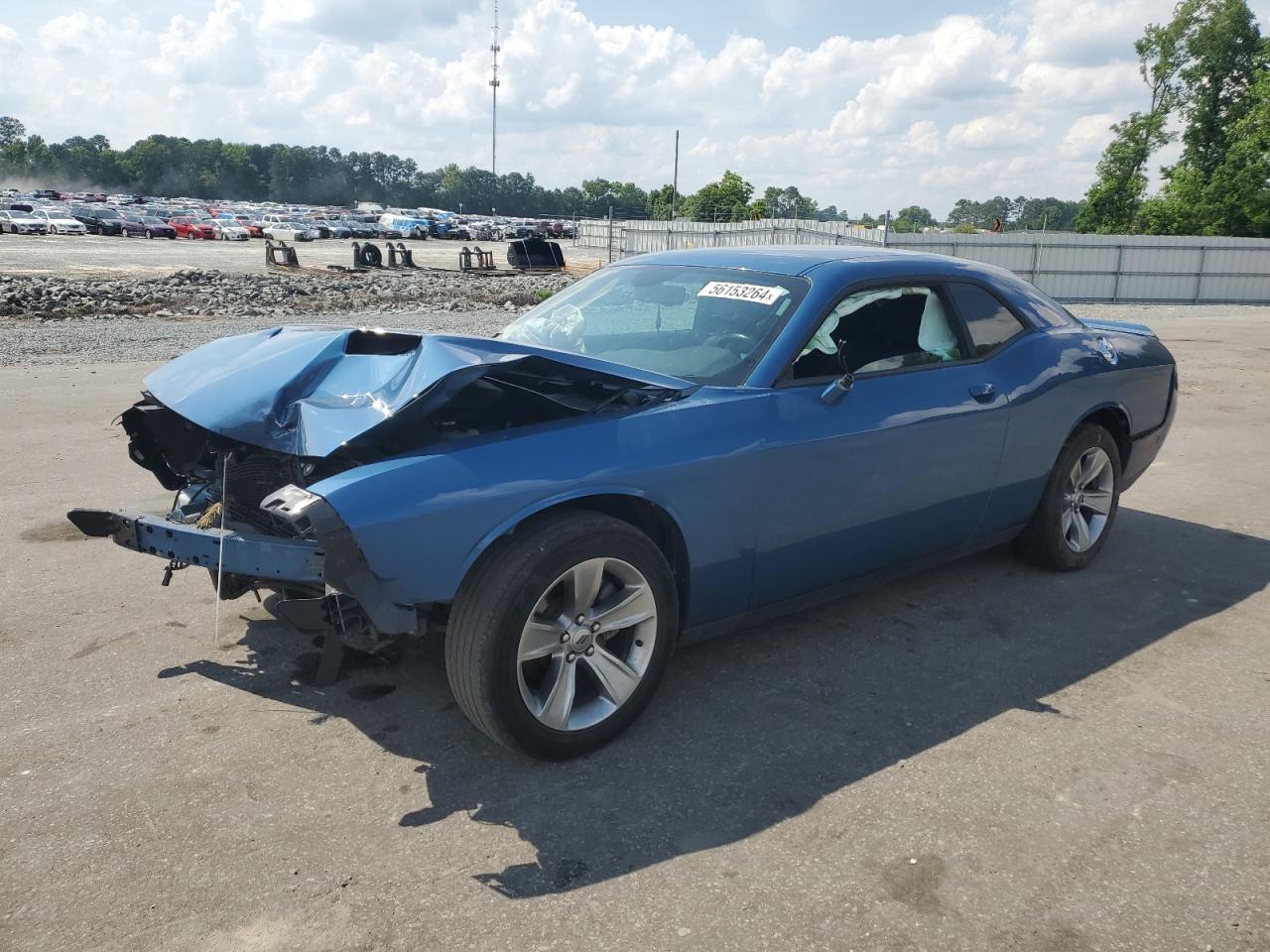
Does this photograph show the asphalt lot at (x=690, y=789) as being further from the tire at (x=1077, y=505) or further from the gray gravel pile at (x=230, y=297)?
the gray gravel pile at (x=230, y=297)

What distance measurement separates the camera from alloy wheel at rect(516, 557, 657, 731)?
3.15 metres

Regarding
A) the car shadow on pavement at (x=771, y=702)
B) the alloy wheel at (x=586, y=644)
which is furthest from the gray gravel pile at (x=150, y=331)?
the alloy wheel at (x=586, y=644)

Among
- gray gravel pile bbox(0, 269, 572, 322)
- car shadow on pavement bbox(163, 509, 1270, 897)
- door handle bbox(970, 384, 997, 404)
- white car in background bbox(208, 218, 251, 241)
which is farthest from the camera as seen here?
white car in background bbox(208, 218, 251, 241)

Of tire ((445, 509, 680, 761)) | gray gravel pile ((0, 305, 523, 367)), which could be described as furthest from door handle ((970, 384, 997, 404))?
gray gravel pile ((0, 305, 523, 367))

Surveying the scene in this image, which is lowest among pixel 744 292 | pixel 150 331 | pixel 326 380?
pixel 150 331

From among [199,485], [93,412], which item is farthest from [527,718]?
[93,412]

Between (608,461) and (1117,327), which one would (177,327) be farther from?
(608,461)

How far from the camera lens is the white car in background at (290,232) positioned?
6188 centimetres

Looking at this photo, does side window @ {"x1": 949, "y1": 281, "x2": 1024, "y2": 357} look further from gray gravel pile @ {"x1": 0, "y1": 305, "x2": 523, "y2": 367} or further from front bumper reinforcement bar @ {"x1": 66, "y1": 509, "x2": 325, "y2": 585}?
gray gravel pile @ {"x1": 0, "y1": 305, "x2": 523, "y2": 367}

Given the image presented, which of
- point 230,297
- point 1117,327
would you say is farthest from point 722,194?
point 1117,327

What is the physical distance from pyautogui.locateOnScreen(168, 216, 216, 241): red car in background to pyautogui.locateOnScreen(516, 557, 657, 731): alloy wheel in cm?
6493

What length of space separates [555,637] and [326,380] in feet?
4.20

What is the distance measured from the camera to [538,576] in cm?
302

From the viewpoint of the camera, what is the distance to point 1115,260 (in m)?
27.5
